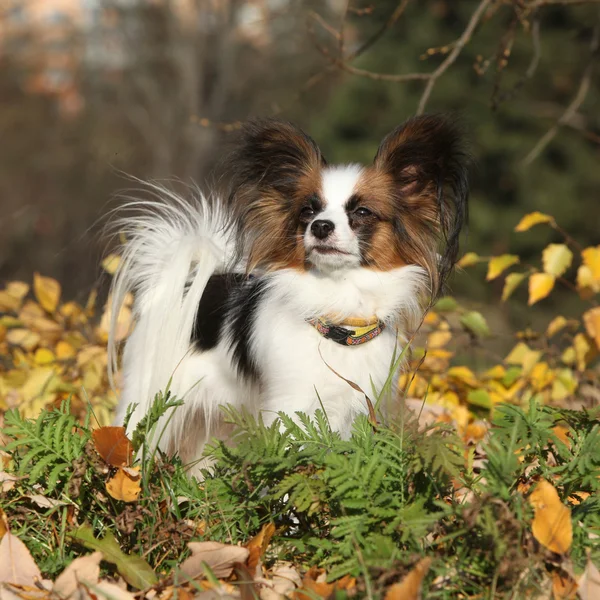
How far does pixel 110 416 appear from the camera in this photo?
4.13 meters

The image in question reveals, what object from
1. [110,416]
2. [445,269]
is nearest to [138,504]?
[445,269]

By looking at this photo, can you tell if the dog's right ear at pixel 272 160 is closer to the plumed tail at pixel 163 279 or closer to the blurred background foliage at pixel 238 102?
the plumed tail at pixel 163 279

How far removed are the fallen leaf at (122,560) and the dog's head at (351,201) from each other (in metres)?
1.40

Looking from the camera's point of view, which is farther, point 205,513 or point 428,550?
point 205,513

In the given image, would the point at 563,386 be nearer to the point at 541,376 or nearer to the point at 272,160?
the point at 541,376

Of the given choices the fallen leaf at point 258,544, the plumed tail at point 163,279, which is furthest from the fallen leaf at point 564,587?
the plumed tail at point 163,279

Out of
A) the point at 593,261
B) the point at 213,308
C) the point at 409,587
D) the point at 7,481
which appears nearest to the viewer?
the point at 409,587

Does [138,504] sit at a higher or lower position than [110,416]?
higher

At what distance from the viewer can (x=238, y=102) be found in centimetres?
1586

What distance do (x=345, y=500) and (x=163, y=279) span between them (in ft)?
5.59

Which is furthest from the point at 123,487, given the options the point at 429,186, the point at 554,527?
the point at 429,186

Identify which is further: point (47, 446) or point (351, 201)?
point (351, 201)

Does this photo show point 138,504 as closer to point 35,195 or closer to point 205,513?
point 205,513

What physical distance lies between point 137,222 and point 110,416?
3.46 feet
